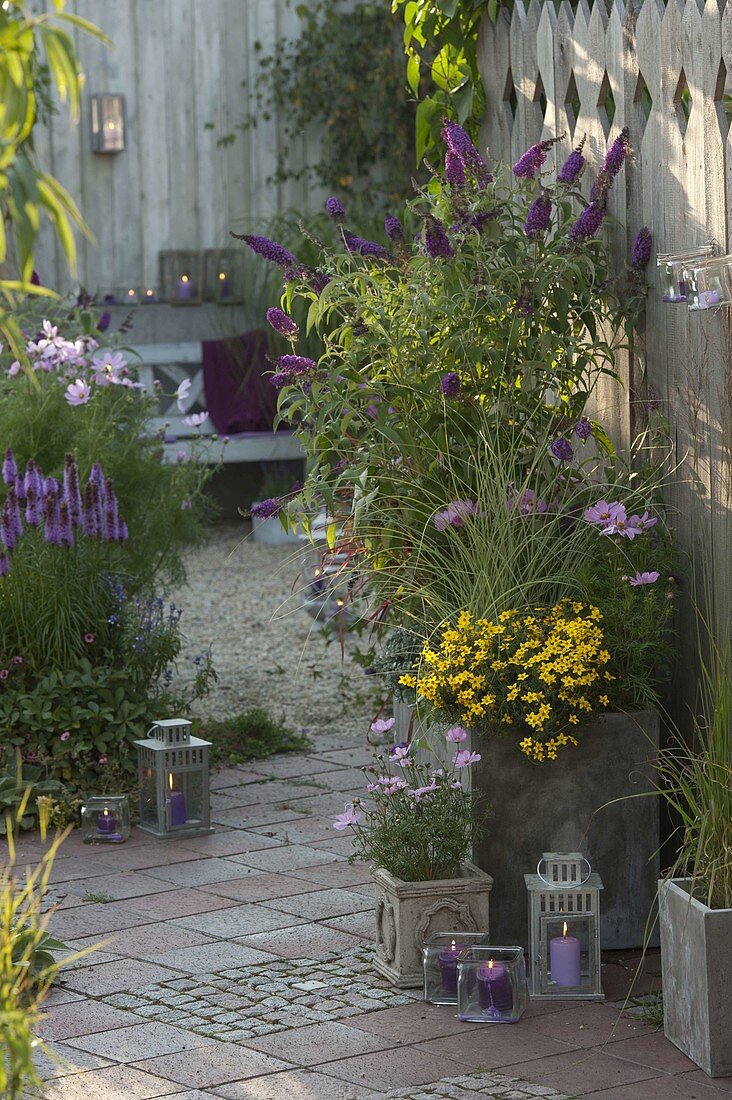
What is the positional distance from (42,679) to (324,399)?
1.37m

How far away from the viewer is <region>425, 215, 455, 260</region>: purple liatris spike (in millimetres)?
3551

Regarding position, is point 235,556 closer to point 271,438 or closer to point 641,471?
point 271,438

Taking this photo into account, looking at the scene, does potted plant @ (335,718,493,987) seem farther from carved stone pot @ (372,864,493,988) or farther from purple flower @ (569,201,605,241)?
purple flower @ (569,201,605,241)

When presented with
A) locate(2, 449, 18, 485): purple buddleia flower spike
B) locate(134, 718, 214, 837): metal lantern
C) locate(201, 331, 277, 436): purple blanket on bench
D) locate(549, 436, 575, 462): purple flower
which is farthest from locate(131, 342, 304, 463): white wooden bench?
locate(549, 436, 575, 462): purple flower

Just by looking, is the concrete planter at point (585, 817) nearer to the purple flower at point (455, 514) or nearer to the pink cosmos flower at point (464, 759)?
the pink cosmos flower at point (464, 759)

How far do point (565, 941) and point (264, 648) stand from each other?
3.70 metres

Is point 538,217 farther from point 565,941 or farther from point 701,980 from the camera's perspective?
point 701,980

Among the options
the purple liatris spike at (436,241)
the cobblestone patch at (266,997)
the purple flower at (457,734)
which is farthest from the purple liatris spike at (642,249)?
the cobblestone patch at (266,997)

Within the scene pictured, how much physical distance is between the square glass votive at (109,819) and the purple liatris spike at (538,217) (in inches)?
71.7

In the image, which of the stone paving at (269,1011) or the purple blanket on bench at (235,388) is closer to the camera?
the stone paving at (269,1011)

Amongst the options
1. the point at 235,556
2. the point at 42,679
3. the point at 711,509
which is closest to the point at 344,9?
the point at 235,556

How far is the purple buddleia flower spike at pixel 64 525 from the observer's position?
4504 mm

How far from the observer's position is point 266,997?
10.2 ft

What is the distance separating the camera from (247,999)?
311 cm
